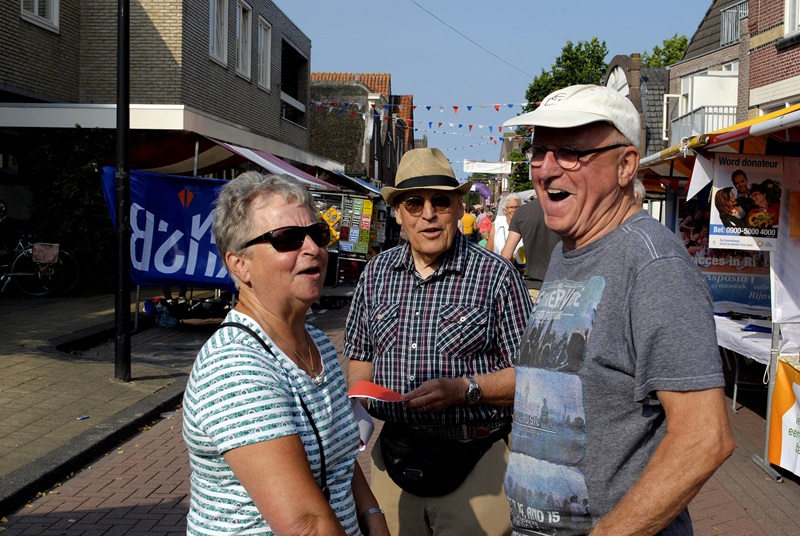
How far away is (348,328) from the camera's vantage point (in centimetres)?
344

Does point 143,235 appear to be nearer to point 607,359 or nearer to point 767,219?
point 767,219

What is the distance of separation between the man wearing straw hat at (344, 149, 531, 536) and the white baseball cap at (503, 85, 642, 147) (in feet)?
3.54

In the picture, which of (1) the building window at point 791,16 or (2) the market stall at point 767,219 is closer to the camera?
(2) the market stall at point 767,219

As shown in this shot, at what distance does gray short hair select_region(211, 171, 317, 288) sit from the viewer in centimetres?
223

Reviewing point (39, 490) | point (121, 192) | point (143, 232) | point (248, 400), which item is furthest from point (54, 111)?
point (248, 400)

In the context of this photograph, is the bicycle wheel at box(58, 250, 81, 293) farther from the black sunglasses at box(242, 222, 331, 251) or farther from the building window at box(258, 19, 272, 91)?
the black sunglasses at box(242, 222, 331, 251)

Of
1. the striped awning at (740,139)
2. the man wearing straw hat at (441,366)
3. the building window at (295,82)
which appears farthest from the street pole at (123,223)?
the building window at (295,82)

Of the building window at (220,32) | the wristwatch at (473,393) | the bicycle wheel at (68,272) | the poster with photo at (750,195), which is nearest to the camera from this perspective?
the wristwatch at (473,393)

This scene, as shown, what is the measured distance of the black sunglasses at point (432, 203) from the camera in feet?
10.7

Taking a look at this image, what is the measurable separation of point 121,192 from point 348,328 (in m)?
5.62

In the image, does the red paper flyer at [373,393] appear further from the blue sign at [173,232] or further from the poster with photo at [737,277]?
the blue sign at [173,232]

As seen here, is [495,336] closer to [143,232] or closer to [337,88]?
[143,232]

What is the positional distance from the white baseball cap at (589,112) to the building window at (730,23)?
31728 mm

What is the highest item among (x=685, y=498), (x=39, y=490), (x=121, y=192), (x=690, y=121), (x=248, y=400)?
(x=690, y=121)
